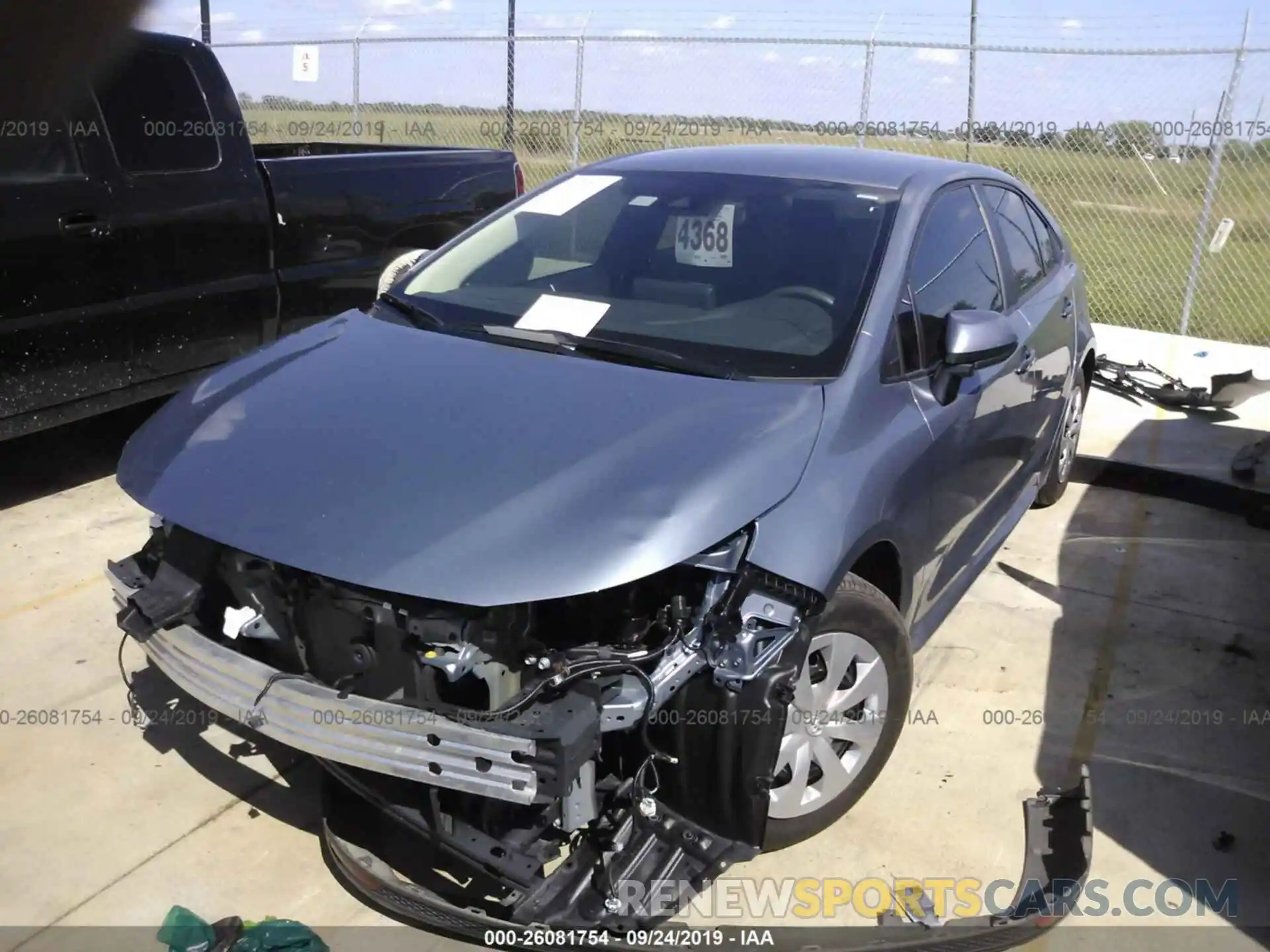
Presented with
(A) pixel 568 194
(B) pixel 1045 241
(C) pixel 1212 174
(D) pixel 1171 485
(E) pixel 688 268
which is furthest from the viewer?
(C) pixel 1212 174

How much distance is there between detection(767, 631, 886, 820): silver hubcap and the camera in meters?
2.84

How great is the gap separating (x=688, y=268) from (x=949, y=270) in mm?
873

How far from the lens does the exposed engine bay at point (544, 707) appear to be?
2.31m

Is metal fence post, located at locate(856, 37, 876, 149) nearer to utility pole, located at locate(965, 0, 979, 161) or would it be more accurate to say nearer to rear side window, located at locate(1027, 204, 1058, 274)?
utility pole, located at locate(965, 0, 979, 161)

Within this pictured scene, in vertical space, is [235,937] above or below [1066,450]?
below

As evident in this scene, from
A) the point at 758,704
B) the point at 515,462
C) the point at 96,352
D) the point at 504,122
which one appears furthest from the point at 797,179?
the point at 504,122

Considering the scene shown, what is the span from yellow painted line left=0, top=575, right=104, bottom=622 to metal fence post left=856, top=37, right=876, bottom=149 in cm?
855

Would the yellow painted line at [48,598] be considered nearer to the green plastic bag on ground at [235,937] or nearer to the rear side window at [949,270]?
Answer: the green plastic bag on ground at [235,937]

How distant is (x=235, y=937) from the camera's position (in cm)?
261

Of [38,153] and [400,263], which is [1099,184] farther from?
[38,153]

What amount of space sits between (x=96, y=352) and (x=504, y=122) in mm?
9392

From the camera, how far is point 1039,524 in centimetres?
545

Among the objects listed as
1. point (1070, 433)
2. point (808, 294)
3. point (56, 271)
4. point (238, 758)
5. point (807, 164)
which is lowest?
point (238, 758)

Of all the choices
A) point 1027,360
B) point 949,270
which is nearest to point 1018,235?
point 1027,360
